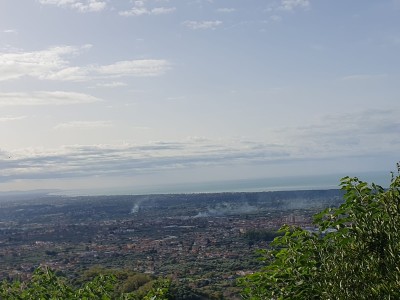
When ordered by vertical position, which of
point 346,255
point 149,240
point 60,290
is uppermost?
point 346,255

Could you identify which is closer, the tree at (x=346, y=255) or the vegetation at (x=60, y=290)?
the tree at (x=346, y=255)

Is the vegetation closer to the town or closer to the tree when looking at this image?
the tree

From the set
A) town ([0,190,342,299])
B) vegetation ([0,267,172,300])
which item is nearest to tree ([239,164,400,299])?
vegetation ([0,267,172,300])

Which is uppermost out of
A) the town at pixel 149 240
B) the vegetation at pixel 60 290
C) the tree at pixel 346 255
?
the tree at pixel 346 255

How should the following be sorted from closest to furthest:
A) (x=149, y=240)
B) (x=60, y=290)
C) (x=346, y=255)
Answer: (x=346, y=255) < (x=60, y=290) < (x=149, y=240)

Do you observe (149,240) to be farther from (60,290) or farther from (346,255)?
(346,255)

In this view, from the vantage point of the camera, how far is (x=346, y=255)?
6223 millimetres

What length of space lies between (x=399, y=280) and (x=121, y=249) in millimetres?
75591

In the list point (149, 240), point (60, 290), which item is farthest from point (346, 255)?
point (149, 240)

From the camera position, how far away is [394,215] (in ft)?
20.5

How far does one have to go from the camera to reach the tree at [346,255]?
228 inches

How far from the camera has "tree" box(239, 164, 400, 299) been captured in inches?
228

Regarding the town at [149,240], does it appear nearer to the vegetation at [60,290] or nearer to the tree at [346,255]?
the vegetation at [60,290]

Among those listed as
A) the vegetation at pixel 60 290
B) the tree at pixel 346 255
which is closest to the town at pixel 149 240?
the vegetation at pixel 60 290
